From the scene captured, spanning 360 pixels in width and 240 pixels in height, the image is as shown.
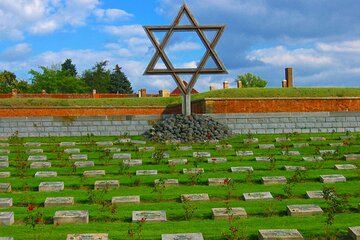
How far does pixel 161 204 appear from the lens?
31.8 ft

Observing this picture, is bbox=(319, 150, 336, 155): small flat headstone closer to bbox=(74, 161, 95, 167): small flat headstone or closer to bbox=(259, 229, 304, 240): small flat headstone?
bbox=(74, 161, 95, 167): small flat headstone

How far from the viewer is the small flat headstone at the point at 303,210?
884 centimetres

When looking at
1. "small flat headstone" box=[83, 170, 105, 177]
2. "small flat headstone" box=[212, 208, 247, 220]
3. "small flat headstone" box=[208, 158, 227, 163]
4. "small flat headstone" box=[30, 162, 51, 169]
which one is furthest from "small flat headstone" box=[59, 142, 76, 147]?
"small flat headstone" box=[212, 208, 247, 220]

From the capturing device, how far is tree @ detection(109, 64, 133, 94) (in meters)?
62.3

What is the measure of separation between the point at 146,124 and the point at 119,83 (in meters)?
44.4

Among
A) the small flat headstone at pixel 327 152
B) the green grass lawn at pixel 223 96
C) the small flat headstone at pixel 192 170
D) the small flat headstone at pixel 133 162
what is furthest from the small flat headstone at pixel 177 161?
the green grass lawn at pixel 223 96

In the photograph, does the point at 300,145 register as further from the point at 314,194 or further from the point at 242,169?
the point at 314,194

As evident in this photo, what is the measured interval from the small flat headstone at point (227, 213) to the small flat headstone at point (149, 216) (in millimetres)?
877

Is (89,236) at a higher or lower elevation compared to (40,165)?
lower

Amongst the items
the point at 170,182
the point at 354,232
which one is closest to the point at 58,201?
the point at 170,182

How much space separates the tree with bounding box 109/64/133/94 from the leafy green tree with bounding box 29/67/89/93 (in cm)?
530

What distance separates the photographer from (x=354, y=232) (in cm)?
748

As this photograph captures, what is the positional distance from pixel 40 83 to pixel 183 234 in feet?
166

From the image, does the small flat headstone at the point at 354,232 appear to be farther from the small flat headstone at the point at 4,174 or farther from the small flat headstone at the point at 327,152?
the small flat headstone at the point at 4,174
